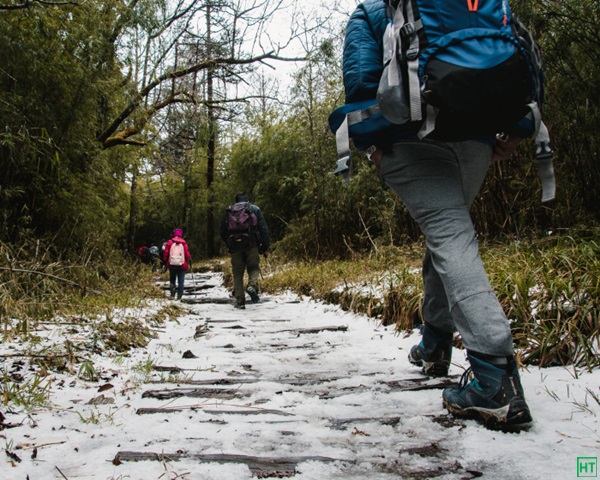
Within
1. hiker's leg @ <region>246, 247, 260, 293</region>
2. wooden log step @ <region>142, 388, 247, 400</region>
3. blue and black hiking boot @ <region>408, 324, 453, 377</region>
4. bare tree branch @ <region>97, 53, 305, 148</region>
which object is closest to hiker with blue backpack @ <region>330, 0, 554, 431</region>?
blue and black hiking boot @ <region>408, 324, 453, 377</region>

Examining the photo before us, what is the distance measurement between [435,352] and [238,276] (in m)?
4.57

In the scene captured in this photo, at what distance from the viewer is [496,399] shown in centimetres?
138

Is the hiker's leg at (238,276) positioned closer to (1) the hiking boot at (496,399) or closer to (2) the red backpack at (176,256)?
(2) the red backpack at (176,256)

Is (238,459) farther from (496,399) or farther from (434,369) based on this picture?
(434,369)

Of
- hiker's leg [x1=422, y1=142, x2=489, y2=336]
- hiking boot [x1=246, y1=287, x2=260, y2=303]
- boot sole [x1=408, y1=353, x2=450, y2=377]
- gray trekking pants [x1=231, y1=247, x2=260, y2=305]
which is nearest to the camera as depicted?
hiker's leg [x1=422, y1=142, x2=489, y2=336]

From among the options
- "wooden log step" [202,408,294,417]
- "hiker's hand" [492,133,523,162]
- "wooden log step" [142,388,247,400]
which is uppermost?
"hiker's hand" [492,133,523,162]

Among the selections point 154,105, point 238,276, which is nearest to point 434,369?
point 238,276

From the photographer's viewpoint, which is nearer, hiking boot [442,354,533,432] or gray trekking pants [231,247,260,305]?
hiking boot [442,354,533,432]

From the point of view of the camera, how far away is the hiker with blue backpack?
1359 millimetres

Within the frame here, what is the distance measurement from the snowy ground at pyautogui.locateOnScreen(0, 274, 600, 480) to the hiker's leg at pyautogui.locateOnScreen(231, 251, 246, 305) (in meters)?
3.44

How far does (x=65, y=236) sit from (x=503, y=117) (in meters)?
5.36

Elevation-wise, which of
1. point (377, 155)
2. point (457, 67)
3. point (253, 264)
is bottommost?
point (253, 264)

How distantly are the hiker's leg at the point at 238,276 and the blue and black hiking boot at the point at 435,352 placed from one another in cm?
422

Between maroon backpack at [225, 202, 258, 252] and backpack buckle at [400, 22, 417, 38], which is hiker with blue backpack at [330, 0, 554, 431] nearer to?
backpack buckle at [400, 22, 417, 38]
